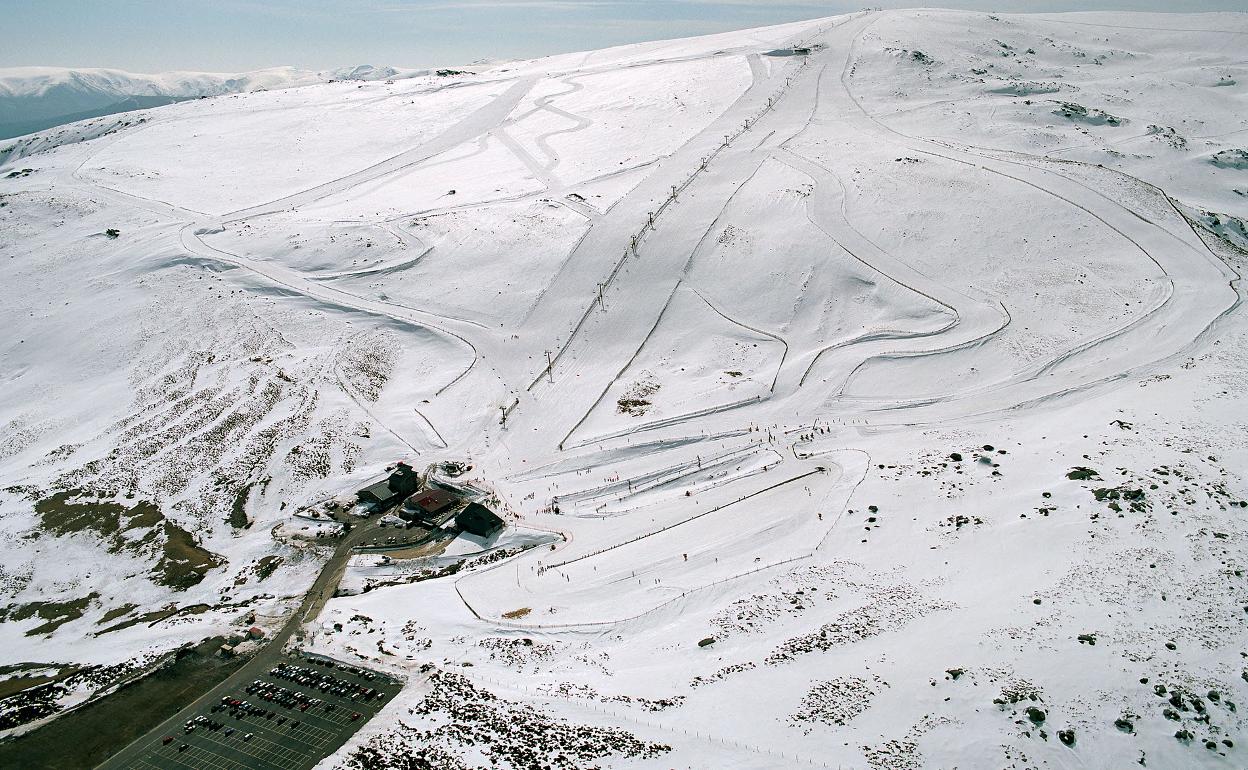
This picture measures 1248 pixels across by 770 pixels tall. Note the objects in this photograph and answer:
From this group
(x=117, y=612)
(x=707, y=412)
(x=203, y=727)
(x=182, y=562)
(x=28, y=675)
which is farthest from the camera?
(x=707, y=412)

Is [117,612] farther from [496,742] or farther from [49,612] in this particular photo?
[496,742]

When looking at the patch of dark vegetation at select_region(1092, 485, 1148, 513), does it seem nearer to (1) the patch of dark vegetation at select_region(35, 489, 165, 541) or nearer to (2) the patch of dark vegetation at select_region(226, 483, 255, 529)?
(2) the patch of dark vegetation at select_region(226, 483, 255, 529)

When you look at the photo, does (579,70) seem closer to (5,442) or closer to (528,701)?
(5,442)

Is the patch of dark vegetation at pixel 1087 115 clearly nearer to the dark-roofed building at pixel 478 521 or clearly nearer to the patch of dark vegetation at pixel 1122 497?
the patch of dark vegetation at pixel 1122 497

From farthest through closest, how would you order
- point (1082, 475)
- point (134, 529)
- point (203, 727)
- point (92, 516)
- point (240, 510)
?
1. point (240, 510)
2. point (92, 516)
3. point (134, 529)
4. point (1082, 475)
5. point (203, 727)

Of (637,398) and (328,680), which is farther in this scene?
(637,398)

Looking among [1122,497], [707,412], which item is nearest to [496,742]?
[707,412]
